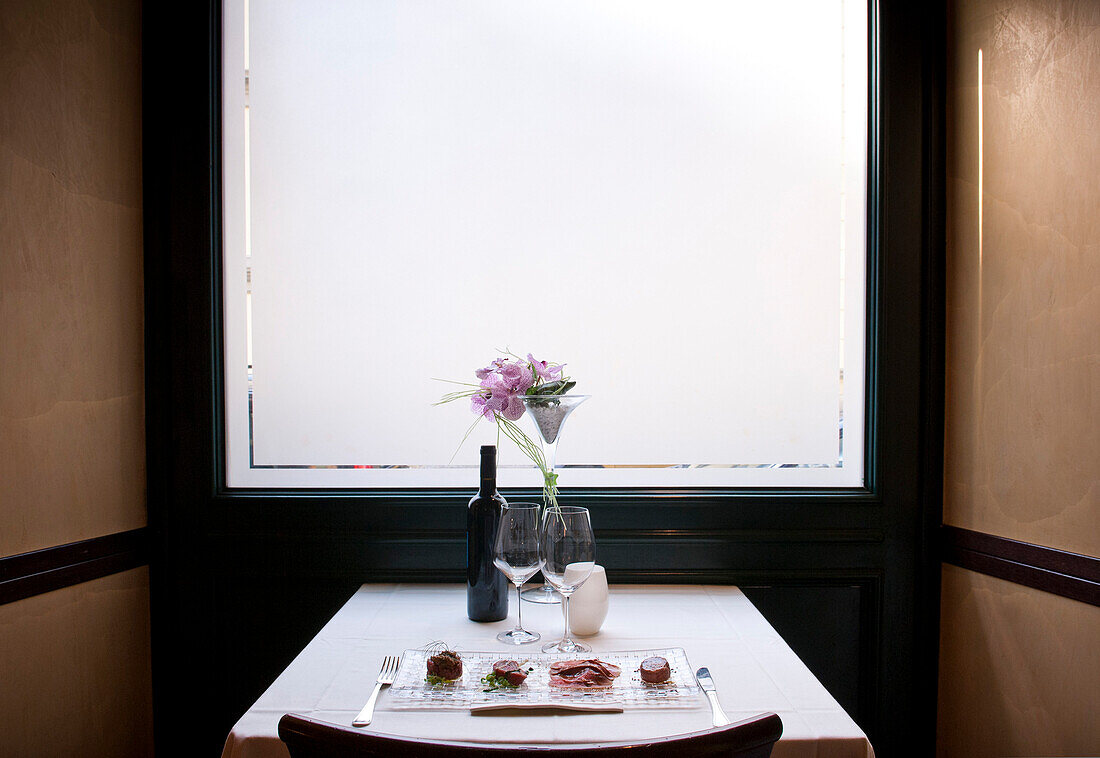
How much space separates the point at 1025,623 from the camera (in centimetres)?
146

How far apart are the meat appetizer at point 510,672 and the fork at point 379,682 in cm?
15

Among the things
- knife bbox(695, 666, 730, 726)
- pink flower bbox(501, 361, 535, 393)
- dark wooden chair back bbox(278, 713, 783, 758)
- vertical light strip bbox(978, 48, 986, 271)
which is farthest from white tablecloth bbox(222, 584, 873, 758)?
vertical light strip bbox(978, 48, 986, 271)

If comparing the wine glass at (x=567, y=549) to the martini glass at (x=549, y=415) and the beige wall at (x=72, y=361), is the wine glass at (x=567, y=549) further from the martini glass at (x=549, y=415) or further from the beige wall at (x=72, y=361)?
the beige wall at (x=72, y=361)

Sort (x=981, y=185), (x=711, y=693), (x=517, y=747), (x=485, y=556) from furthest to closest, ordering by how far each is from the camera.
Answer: (x=981, y=185) < (x=485, y=556) < (x=711, y=693) < (x=517, y=747)

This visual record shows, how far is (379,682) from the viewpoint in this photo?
1.05 meters

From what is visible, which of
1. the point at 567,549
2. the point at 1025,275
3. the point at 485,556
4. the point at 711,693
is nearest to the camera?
the point at 711,693

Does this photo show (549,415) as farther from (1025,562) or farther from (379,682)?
(1025,562)

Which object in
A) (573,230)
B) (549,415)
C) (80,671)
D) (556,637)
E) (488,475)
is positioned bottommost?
(80,671)

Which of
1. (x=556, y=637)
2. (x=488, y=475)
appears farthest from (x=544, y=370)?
(x=556, y=637)

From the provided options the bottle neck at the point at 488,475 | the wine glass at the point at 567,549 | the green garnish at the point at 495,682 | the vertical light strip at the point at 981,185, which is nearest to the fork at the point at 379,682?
the green garnish at the point at 495,682

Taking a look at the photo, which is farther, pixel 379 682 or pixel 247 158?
pixel 247 158

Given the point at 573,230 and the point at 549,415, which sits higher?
the point at 573,230

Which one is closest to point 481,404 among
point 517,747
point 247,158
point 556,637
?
point 556,637

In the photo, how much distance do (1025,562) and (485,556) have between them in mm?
1080
